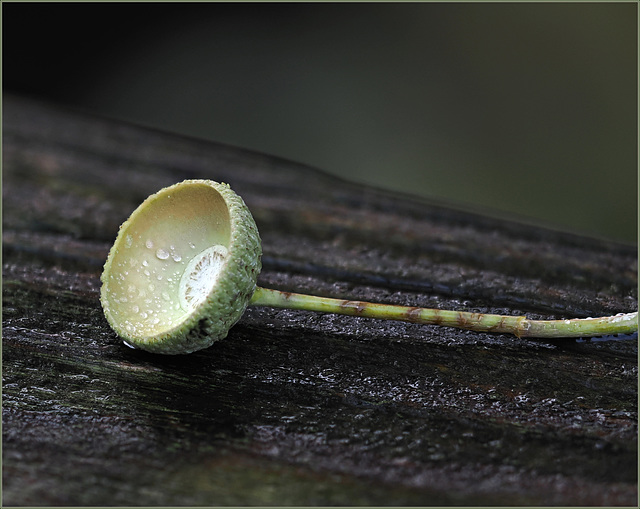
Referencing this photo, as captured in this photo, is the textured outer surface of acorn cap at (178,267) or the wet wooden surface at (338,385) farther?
the textured outer surface of acorn cap at (178,267)

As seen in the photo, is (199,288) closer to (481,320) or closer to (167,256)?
(167,256)

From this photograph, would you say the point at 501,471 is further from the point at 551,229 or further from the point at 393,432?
the point at 551,229

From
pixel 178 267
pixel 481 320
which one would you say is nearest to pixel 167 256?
pixel 178 267

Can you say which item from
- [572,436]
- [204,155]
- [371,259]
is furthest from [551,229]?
[204,155]

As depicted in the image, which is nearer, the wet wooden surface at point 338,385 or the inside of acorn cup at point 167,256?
the wet wooden surface at point 338,385
